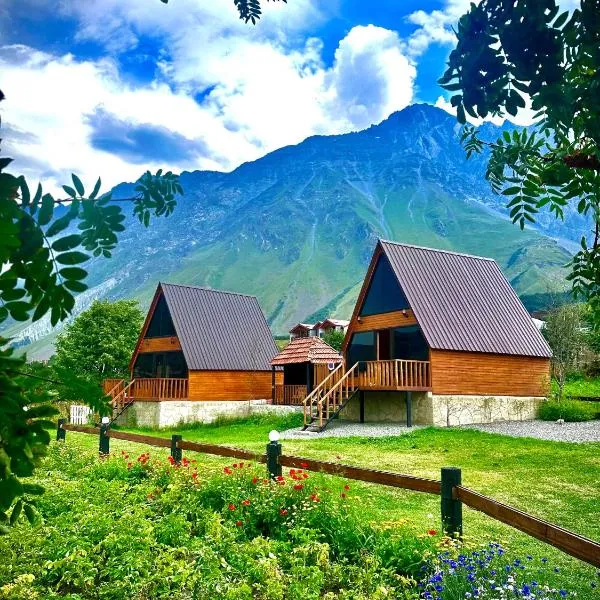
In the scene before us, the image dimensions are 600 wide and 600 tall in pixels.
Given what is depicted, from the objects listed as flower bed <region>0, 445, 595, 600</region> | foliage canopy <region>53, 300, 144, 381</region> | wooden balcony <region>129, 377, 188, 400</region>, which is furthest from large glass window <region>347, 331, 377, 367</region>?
foliage canopy <region>53, 300, 144, 381</region>

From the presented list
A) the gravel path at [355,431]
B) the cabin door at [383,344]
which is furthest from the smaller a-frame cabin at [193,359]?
the cabin door at [383,344]

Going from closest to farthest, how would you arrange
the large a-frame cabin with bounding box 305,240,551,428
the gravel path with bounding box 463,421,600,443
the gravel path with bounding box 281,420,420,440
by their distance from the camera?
the gravel path with bounding box 463,421,600,443 < the gravel path with bounding box 281,420,420,440 < the large a-frame cabin with bounding box 305,240,551,428

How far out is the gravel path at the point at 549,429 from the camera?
56.5ft

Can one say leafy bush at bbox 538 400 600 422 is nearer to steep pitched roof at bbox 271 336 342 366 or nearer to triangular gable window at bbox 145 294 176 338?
steep pitched roof at bbox 271 336 342 366

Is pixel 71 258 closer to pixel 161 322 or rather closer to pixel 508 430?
pixel 508 430

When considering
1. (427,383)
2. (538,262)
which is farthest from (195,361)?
(538,262)

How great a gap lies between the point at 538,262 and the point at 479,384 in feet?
574

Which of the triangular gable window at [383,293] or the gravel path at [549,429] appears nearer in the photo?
the gravel path at [549,429]

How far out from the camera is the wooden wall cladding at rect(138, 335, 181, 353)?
3083 cm

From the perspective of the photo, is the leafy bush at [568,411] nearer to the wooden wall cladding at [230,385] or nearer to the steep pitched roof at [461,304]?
the steep pitched roof at [461,304]

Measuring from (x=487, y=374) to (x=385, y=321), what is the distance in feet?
15.1

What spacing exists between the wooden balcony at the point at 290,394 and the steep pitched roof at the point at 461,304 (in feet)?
28.5

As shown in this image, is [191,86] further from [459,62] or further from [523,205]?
[523,205]

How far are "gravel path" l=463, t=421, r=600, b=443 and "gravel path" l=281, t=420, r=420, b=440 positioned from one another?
9.35 ft
